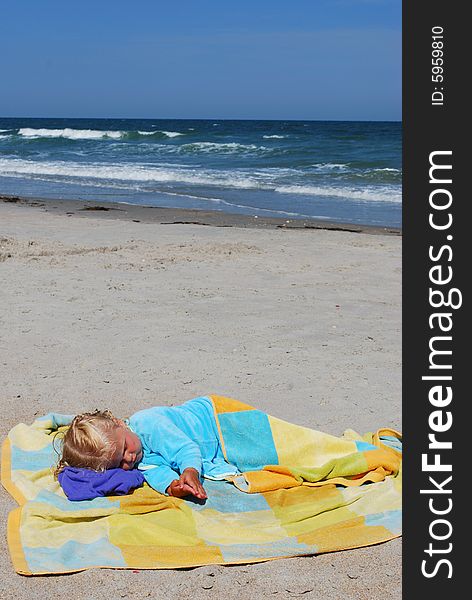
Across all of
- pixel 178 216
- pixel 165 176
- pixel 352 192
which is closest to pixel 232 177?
pixel 165 176

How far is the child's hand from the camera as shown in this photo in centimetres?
361

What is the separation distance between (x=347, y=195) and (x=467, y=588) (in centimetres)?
1661

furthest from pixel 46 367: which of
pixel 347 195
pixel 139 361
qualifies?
pixel 347 195

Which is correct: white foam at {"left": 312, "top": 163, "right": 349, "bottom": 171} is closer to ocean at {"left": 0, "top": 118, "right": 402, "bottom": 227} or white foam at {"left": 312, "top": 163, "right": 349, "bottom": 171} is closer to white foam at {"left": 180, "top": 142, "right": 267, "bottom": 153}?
ocean at {"left": 0, "top": 118, "right": 402, "bottom": 227}

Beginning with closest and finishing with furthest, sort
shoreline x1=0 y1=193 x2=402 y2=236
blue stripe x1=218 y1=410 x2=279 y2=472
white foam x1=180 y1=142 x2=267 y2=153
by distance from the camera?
blue stripe x1=218 y1=410 x2=279 y2=472 < shoreline x1=0 y1=193 x2=402 y2=236 < white foam x1=180 y1=142 x2=267 y2=153

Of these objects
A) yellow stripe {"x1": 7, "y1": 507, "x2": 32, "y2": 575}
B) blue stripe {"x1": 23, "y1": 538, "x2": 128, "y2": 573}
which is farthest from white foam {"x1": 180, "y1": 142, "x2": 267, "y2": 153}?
blue stripe {"x1": 23, "y1": 538, "x2": 128, "y2": 573}

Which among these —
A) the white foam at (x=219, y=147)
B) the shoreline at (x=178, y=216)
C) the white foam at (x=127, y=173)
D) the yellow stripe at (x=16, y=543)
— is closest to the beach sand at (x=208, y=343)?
the yellow stripe at (x=16, y=543)

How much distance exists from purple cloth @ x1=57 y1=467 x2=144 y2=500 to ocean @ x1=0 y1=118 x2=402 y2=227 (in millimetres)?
11030

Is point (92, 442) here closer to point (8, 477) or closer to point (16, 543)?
point (8, 477)

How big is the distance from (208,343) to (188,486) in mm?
2475

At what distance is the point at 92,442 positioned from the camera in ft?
12.3

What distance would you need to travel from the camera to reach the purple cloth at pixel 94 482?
12.1ft

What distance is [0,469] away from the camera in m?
4.02

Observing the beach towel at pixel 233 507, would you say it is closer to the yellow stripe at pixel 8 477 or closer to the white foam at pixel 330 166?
the yellow stripe at pixel 8 477
